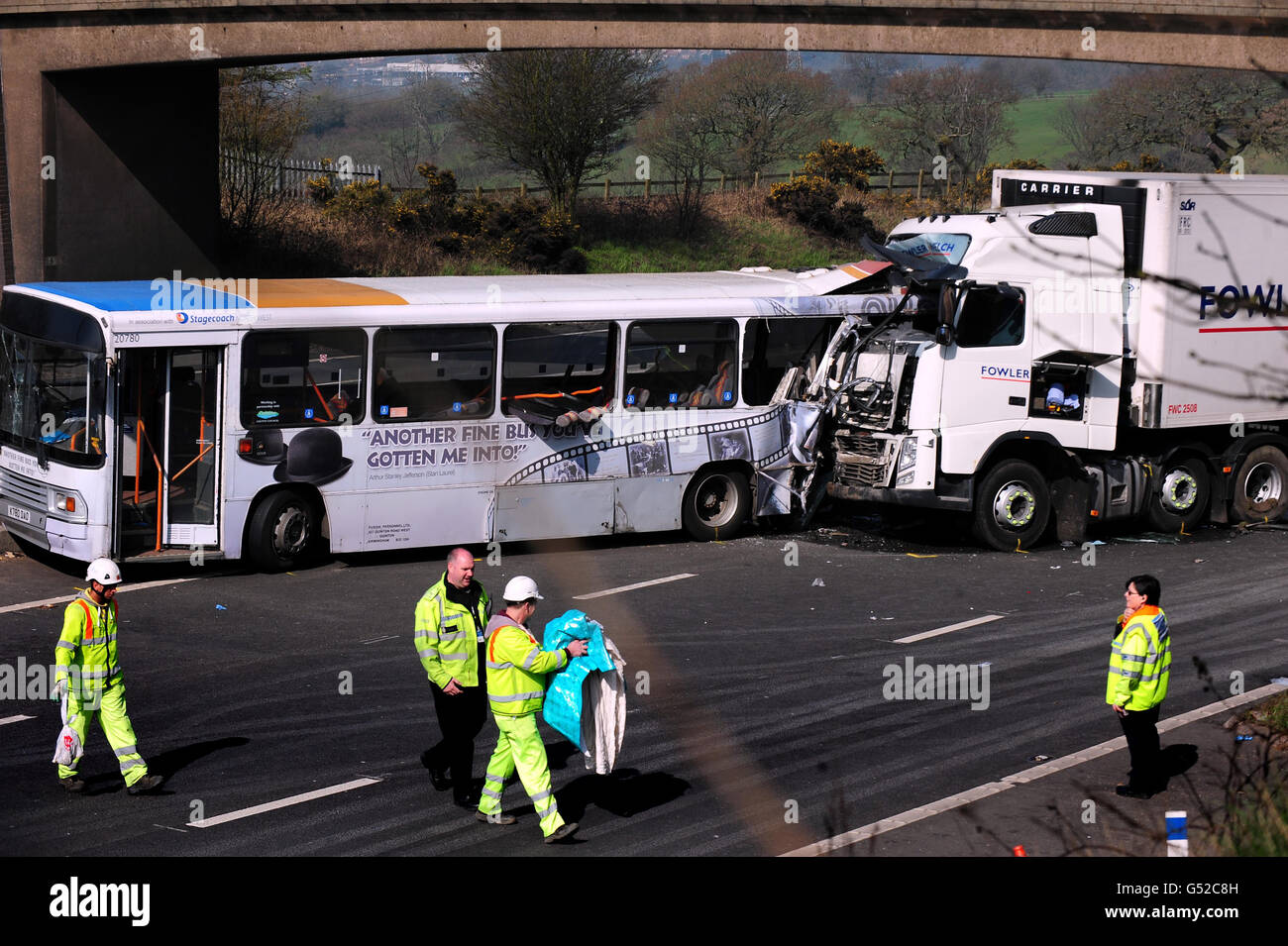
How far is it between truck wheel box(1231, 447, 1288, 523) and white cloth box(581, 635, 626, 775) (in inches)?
507

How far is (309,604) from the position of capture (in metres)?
14.9

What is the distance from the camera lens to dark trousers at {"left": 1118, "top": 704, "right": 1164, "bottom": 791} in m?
9.62

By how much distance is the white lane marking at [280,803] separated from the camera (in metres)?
9.15

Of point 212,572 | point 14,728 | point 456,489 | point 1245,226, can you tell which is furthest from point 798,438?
point 14,728

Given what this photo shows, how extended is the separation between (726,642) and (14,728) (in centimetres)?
597

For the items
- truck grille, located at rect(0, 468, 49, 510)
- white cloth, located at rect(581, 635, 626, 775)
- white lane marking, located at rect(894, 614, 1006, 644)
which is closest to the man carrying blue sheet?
white cloth, located at rect(581, 635, 626, 775)

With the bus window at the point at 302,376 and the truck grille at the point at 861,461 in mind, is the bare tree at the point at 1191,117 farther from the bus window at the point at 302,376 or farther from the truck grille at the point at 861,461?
the bus window at the point at 302,376

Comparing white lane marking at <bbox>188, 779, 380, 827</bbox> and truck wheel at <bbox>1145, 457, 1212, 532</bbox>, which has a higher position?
truck wheel at <bbox>1145, 457, 1212, 532</bbox>

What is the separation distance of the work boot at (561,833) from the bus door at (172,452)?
797 centimetres

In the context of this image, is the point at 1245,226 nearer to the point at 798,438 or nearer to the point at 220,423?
the point at 798,438

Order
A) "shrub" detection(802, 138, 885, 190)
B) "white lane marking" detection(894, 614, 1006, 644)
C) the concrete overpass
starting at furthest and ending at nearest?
"shrub" detection(802, 138, 885, 190) → the concrete overpass → "white lane marking" detection(894, 614, 1006, 644)

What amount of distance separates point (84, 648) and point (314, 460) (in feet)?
21.6

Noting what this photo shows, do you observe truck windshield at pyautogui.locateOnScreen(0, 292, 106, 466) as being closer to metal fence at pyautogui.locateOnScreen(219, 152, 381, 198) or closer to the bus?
the bus

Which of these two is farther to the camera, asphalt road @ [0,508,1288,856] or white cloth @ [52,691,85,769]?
white cloth @ [52,691,85,769]
